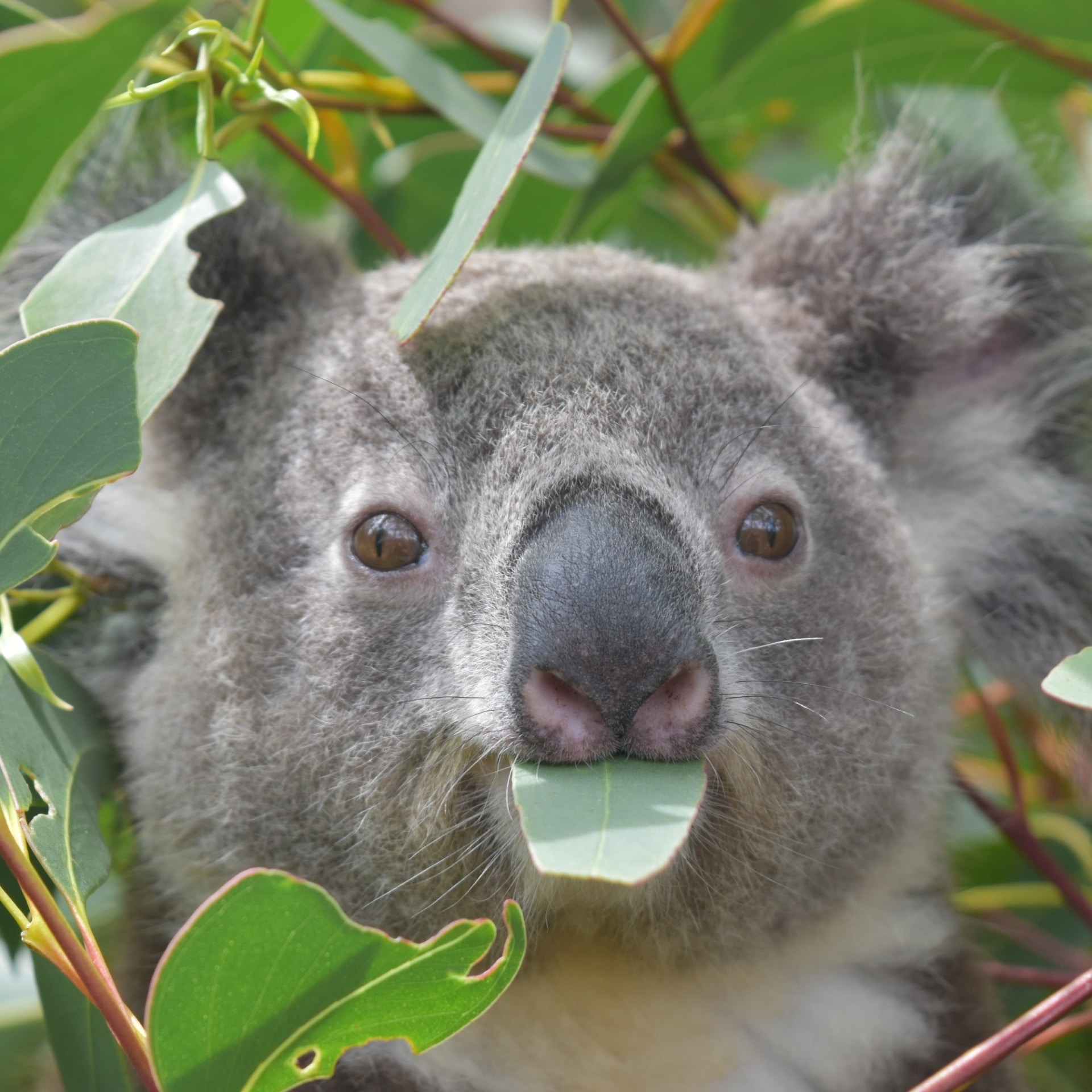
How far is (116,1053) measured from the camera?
144 cm

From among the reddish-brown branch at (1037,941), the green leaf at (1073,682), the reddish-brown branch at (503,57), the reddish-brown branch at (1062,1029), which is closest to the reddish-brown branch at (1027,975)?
the reddish-brown branch at (1037,941)

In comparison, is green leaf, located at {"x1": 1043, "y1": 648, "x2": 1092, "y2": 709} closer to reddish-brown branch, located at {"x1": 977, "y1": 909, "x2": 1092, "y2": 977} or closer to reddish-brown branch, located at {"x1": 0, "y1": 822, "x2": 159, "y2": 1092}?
reddish-brown branch, located at {"x1": 0, "y1": 822, "x2": 159, "y2": 1092}

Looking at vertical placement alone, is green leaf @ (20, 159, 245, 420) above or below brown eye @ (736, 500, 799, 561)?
above

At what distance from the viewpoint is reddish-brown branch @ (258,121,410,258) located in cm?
190

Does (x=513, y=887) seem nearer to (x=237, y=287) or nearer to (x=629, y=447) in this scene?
(x=629, y=447)

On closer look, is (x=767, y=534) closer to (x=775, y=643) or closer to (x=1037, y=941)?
(x=775, y=643)

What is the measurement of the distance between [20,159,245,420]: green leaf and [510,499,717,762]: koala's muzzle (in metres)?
0.42

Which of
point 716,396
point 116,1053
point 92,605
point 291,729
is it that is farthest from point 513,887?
point 92,605

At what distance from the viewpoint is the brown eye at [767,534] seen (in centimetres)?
166

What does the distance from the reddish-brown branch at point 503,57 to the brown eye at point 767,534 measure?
87cm

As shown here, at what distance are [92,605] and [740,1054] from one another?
113cm

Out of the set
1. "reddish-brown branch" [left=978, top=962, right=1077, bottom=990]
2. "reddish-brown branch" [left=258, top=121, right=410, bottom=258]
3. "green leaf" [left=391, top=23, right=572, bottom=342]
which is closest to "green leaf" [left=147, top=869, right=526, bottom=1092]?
"green leaf" [left=391, top=23, right=572, bottom=342]

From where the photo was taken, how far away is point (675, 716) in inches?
52.0

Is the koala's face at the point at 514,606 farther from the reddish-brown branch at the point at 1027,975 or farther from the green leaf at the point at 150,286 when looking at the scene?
the reddish-brown branch at the point at 1027,975
